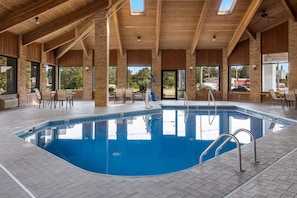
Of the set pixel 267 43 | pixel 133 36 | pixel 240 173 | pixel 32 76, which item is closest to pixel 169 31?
pixel 133 36

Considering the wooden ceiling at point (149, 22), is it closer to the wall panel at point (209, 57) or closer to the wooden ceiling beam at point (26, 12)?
the wooden ceiling beam at point (26, 12)

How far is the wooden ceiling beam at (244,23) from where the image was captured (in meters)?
11.0

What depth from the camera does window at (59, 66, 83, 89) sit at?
1658 cm

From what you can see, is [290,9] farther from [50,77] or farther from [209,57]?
[50,77]

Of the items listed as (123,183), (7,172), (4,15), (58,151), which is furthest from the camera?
(4,15)

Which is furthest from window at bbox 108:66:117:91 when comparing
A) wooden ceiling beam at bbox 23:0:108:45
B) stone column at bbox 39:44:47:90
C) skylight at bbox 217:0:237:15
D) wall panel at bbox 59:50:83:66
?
skylight at bbox 217:0:237:15

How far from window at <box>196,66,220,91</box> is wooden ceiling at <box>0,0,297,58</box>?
136 centimetres

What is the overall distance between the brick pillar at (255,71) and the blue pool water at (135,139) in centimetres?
527

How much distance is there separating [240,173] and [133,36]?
12.6 meters

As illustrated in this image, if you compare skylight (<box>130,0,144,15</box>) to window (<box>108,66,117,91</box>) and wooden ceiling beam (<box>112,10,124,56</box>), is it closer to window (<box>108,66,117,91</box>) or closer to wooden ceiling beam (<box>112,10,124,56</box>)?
wooden ceiling beam (<box>112,10,124,56</box>)

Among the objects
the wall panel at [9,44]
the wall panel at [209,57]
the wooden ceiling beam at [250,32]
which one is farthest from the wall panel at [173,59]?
the wall panel at [9,44]

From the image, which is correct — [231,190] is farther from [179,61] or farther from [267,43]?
[179,61]

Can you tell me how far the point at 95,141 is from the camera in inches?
230

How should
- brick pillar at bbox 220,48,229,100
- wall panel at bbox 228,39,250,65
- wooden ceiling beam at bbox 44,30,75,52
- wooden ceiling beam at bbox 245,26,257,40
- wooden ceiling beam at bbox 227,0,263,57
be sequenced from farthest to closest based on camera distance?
brick pillar at bbox 220,48,229,100, wall panel at bbox 228,39,250,65, wooden ceiling beam at bbox 245,26,257,40, wooden ceiling beam at bbox 44,30,75,52, wooden ceiling beam at bbox 227,0,263,57
